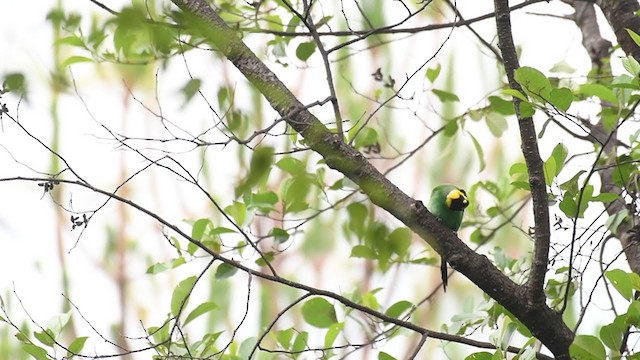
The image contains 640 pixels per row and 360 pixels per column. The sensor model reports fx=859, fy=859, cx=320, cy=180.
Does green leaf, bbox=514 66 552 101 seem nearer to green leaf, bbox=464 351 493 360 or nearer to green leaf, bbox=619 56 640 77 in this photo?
green leaf, bbox=619 56 640 77

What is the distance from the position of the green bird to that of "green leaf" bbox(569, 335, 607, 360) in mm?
445

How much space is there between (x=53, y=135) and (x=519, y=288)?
1.44 metres

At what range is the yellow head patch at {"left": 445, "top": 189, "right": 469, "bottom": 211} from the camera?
55.3 inches

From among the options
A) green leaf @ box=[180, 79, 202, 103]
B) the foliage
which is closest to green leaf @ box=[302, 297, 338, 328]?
the foliage

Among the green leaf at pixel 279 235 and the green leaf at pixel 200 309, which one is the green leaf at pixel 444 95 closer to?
the green leaf at pixel 279 235

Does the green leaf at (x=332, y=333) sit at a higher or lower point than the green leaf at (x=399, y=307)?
lower

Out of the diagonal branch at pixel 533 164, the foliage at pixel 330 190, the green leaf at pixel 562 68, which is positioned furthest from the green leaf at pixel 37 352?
the green leaf at pixel 562 68

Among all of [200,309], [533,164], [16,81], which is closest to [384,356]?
[200,309]

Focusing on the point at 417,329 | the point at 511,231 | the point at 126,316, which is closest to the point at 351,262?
the point at 511,231

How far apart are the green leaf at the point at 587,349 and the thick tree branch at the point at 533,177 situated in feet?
0.20

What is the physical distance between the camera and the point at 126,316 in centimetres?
237

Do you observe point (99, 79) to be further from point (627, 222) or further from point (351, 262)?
point (627, 222)

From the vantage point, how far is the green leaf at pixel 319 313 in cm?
128

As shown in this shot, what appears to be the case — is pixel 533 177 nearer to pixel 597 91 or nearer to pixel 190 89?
pixel 597 91
